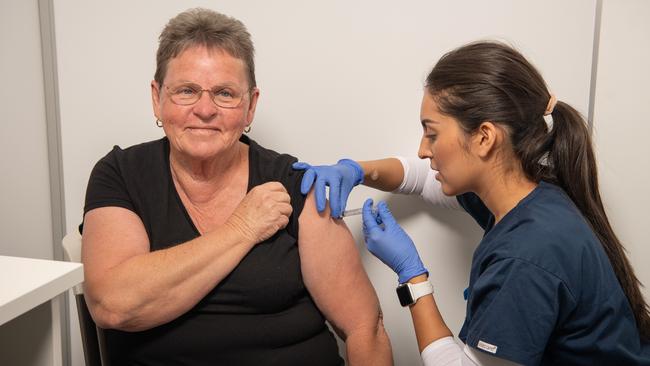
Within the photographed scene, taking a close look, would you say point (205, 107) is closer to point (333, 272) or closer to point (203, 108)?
Answer: point (203, 108)

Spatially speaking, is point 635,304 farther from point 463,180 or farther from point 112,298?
point 112,298

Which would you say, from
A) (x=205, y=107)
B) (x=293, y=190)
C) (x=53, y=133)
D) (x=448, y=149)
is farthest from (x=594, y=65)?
(x=53, y=133)

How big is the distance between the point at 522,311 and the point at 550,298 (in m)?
0.05

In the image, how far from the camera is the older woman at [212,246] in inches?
44.8

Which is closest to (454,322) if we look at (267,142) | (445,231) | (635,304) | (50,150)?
(445,231)

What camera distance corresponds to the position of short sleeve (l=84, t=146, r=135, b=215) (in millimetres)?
1224

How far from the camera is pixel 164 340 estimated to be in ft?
3.91

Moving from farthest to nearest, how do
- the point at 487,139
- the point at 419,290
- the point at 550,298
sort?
the point at 419,290
the point at 487,139
the point at 550,298

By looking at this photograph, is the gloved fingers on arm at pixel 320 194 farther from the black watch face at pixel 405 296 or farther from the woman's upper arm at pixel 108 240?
the woman's upper arm at pixel 108 240

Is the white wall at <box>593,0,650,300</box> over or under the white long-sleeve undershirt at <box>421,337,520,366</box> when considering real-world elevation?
over

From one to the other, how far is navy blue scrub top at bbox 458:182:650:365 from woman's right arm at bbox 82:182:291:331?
19.8 inches

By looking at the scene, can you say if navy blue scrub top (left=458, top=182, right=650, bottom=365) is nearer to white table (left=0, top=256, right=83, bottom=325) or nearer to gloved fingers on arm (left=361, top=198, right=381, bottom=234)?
gloved fingers on arm (left=361, top=198, right=381, bottom=234)

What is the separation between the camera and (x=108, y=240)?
117cm

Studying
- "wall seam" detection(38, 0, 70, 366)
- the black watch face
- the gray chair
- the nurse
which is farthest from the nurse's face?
"wall seam" detection(38, 0, 70, 366)
